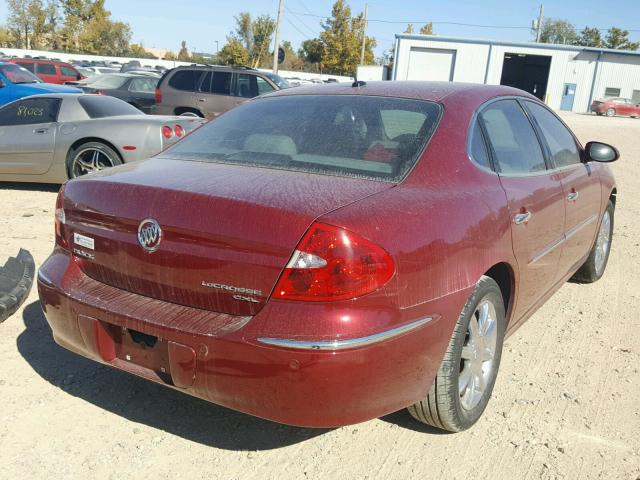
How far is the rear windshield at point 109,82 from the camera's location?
16.2 metres

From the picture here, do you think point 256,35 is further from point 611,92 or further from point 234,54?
point 611,92

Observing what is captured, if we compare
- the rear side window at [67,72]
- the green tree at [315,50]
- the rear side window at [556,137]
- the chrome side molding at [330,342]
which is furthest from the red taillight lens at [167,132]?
the green tree at [315,50]

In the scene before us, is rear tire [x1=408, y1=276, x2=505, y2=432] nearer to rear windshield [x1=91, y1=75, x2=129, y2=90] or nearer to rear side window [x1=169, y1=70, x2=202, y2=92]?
rear side window [x1=169, y1=70, x2=202, y2=92]

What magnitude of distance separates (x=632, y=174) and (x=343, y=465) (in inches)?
462

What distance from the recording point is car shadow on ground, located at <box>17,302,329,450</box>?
282 cm

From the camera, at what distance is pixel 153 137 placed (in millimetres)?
7535

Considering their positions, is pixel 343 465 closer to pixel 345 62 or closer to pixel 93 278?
pixel 93 278

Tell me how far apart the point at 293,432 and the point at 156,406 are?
71 cm

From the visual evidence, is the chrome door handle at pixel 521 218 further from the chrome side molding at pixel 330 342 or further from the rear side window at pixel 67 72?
the rear side window at pixel 67 72

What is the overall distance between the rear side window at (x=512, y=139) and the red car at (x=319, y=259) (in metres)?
0.02

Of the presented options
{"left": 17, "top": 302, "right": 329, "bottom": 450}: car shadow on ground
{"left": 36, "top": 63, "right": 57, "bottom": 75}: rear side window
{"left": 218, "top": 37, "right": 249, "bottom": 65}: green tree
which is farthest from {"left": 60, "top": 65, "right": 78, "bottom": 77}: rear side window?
{"left": 218, "top": 37, "right": 249, "bottom": 65}: green tree

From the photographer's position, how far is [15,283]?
13.7ft

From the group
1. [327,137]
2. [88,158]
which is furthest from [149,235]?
[88,158]

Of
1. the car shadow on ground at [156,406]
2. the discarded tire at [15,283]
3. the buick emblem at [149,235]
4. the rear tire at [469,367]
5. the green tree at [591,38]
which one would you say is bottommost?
the car shadow on ground at [156,406]
